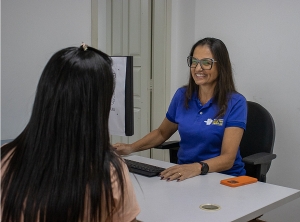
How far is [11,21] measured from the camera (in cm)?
221

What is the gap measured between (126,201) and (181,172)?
76 centimetres

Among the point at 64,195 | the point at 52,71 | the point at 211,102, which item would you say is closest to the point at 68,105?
the point at 52,71

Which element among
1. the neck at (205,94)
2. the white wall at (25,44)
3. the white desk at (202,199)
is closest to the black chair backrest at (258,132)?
the neck at (205,94)

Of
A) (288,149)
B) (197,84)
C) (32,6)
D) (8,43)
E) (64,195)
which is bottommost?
(288,149)

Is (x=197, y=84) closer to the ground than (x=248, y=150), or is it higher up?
higher up

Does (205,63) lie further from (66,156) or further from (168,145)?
(66,156)

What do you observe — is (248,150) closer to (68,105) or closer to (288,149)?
(288,149)

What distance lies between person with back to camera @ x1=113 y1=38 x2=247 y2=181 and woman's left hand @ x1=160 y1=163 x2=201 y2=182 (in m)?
0.17

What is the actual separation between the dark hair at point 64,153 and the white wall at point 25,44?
131cm

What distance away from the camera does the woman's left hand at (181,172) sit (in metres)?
1.70

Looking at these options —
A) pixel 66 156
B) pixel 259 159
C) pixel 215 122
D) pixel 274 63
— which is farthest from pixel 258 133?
pixel 66 156

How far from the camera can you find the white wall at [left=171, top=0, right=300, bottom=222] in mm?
2684

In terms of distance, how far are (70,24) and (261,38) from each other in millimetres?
1351

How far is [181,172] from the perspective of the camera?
67.6 inches
